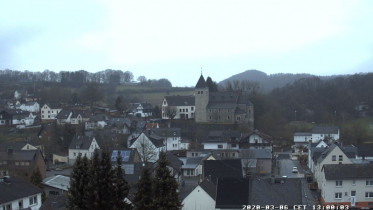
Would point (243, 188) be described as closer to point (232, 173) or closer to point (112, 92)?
point (232, 173)

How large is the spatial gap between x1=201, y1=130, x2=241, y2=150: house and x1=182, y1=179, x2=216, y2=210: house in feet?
73.7

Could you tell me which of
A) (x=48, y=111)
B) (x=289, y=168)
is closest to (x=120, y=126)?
(x=48, y=111)

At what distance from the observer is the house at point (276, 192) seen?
21.2m

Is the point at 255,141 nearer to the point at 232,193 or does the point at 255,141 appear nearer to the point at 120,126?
the point at 120,126

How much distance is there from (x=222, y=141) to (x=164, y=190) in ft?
97.0

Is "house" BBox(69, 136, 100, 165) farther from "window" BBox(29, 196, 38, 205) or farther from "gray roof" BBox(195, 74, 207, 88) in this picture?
"window" BBox(29, 196, 38, 205)

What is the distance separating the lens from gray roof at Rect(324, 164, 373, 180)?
2536 cm

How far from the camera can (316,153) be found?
34219 mm

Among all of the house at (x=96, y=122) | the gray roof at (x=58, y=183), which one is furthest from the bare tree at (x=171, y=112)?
the gray roof at (x=58, y=183)

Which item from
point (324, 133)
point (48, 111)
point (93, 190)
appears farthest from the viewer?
point (48, 111)

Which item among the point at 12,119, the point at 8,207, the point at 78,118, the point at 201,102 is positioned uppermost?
the point at 201,102

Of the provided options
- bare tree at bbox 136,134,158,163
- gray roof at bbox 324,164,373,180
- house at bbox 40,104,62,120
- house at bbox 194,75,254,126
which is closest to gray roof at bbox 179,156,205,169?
bare tree at bbox 136,134,158,163

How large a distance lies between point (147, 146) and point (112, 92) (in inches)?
2347

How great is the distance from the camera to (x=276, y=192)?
71.4 ft
